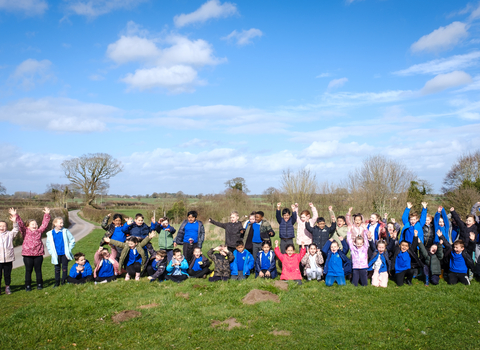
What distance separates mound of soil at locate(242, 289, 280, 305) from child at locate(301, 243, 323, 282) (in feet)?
6.30

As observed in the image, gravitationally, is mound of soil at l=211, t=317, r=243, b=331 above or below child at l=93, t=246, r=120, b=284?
below

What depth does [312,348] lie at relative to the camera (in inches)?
194

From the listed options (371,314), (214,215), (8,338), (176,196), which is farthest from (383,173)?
(8,338)

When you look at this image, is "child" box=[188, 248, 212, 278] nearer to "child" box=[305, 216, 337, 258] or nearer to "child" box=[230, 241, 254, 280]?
"child" box=[230, 241, 254, 280]

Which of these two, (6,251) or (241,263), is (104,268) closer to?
(6,251)

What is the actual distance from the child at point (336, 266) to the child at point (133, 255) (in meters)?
4.85

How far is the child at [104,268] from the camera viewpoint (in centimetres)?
901

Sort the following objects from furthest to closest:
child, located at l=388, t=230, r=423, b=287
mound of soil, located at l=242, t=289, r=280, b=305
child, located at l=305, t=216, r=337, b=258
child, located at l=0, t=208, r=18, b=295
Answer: child, located at l=305, t=216, r=337, b=258 < child, located at l=388, t=230, r=423, b=287 < child, located at l=0, t=208, r=18, b=295 < mound of soil, located at l=242, t=289, r=280, b=305

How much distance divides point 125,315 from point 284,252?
5.02 metres

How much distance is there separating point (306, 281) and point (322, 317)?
265 cm

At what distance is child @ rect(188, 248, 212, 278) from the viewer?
367 inches

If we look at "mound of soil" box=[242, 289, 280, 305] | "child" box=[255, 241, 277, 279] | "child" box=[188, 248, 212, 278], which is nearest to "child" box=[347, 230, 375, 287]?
"child" box=[255, 241, 277, 279]

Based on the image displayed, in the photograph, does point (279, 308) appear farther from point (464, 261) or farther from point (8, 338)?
point (464, 261)

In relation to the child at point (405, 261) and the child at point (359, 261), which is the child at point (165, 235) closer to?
the child at point (359, 261)
